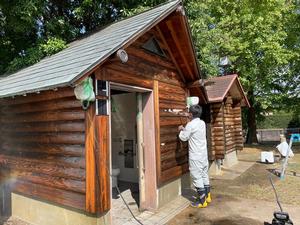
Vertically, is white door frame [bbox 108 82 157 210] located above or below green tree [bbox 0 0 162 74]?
below

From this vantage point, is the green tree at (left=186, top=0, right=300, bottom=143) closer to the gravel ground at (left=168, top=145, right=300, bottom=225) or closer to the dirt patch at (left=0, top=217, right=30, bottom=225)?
the gravel ground at (left=168, top=145, right=300, bottom=225)

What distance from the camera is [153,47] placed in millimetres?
6438

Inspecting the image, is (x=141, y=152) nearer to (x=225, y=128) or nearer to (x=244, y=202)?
(x=244, y=202)

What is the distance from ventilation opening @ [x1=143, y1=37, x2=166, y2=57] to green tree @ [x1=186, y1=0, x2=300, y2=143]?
366 inches

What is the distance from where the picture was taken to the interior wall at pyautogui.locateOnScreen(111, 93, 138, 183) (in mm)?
8320

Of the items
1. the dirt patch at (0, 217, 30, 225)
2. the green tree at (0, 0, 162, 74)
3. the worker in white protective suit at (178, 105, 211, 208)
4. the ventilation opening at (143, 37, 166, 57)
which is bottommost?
the dirt patch at (0, 217, 30, 225)

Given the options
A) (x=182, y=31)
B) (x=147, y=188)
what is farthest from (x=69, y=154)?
(x=182, y=31)

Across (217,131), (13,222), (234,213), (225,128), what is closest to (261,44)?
(225,128)

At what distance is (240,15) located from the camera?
18.4 m

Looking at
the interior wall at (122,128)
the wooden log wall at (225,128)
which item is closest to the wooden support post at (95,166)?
the interior wall at (122,128)

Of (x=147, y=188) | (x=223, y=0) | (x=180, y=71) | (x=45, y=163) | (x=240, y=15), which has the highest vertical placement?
(x=223, y=0)

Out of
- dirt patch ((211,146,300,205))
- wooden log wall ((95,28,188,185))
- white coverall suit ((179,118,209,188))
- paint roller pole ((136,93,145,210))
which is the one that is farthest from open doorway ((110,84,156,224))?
dirt patch ((211,146,300,205))

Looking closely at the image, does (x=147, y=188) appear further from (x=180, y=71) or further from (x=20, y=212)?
(x=180, y=71)

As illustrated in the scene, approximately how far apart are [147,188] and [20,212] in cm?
269
